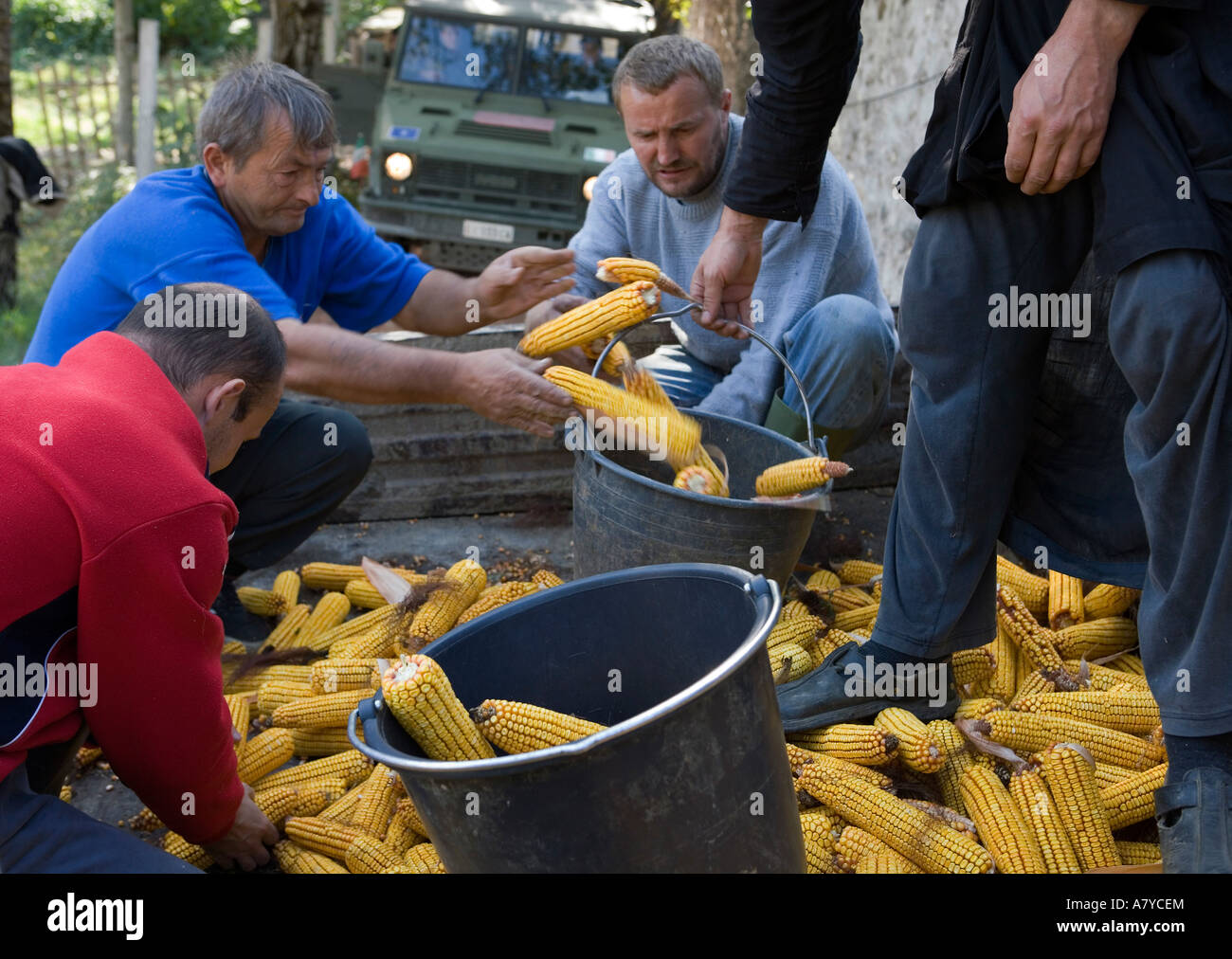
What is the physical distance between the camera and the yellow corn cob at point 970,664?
3238 mm

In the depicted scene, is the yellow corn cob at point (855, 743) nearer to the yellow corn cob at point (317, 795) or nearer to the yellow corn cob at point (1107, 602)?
the yellow corn cob at point (1107, 602)

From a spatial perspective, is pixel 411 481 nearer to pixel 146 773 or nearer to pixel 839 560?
pixel 839 560

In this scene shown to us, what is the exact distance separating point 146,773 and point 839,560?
2.89m

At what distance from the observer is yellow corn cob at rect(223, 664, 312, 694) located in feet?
11.6

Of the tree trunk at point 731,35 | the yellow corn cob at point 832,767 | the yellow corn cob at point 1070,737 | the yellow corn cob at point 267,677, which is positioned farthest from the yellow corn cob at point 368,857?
the tree trunk at point 731,35

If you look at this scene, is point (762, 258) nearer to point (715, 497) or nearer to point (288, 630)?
point (715, 497)

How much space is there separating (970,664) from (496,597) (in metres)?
1.52

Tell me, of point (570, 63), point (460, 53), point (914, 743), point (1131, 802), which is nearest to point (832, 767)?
point (914, 743)

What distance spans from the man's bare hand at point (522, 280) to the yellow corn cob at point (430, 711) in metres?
2.14

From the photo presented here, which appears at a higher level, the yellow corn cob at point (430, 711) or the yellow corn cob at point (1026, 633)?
the yellow corn cob at point (430, 711)

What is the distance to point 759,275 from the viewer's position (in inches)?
172

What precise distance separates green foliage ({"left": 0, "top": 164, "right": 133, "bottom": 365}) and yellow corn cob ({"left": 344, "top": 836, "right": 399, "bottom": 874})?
6973mm

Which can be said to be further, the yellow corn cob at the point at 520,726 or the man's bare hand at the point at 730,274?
the man's bare hand at the point at 730,274

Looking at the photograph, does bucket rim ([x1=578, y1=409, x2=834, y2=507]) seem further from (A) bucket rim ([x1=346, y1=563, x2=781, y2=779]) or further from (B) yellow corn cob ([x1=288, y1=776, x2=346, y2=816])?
(B) yellow corn cob ([x1=288, y1=776, x2=346, y2=816])
